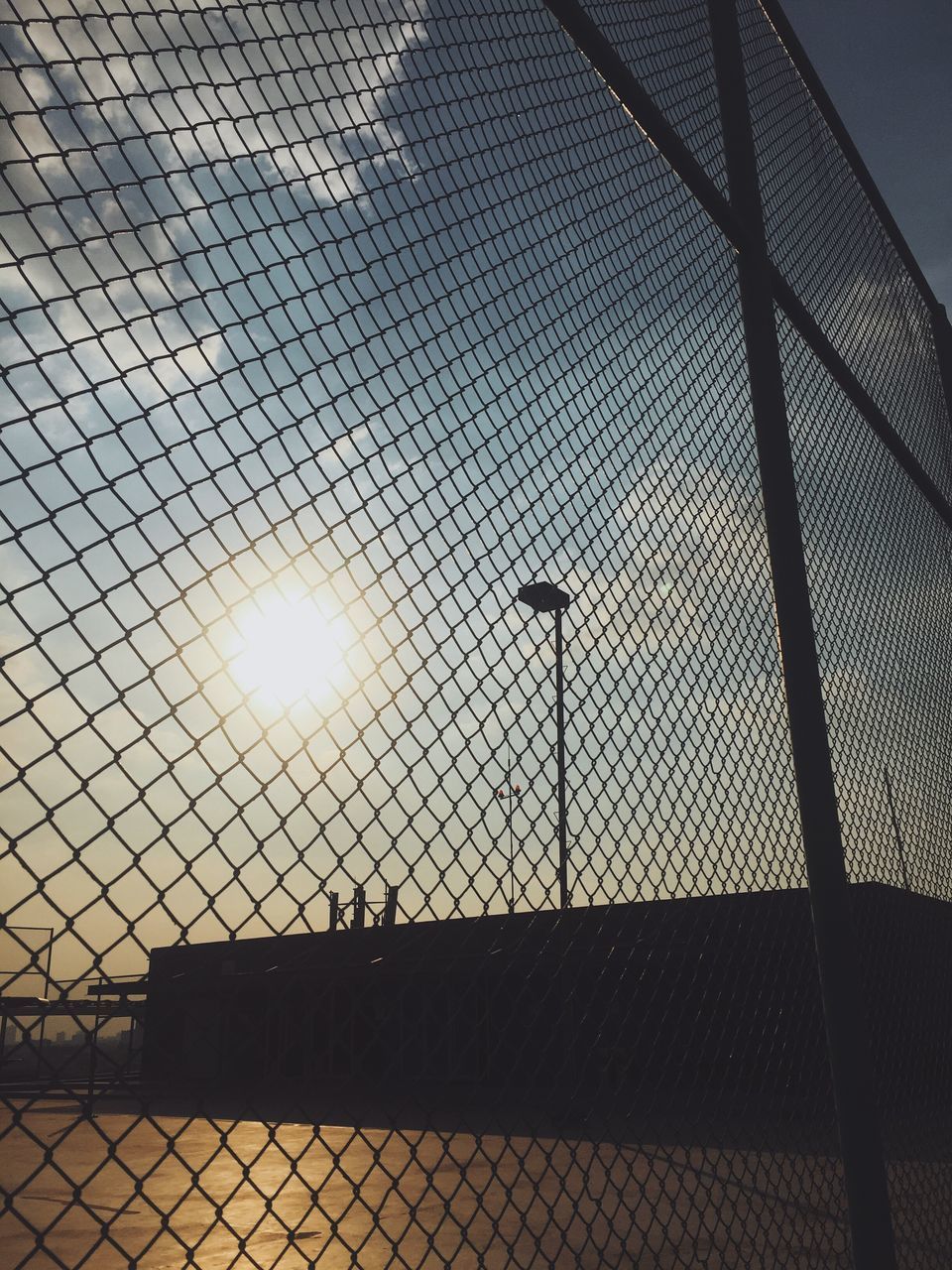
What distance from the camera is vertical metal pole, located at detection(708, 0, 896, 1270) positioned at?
2.44m

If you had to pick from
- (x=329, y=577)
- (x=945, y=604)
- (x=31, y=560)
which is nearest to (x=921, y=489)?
(x=945, y=604)

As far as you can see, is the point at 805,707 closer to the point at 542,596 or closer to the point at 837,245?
the point at 542,596

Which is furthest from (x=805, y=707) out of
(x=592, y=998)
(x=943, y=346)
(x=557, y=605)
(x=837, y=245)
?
(x=943, y=346)

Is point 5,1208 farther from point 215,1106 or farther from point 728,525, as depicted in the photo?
point 215,1106

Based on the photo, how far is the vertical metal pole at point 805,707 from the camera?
2.44 metres

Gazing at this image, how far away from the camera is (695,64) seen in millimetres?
3299

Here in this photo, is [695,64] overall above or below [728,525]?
above

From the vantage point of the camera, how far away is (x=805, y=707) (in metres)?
2.74

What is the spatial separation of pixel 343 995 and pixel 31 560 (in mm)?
20048

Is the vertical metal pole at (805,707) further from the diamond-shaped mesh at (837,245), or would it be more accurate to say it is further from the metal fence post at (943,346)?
the metal fence post at (943,346)

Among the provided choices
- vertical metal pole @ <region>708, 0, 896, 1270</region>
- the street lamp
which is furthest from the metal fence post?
the street lamp

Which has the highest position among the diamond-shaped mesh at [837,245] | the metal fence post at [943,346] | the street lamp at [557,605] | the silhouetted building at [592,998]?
the metal fence post at [943,346]

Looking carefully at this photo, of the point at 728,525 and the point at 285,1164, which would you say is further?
the point at 285,1164

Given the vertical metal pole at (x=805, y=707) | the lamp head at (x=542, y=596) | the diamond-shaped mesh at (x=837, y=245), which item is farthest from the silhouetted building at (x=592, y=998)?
the diamond-shaped mesh at (x=837, y=245)
